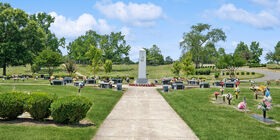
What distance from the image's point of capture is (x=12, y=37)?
164ft

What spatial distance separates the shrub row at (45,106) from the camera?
8.73m

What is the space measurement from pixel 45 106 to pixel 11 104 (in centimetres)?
132

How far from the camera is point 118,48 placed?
87.3 m

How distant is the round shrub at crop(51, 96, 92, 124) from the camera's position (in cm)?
866

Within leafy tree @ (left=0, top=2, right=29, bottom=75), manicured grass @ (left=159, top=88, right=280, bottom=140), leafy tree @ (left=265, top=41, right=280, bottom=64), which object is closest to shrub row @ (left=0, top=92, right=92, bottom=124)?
manicured grass @ (left=159, top=88, right=280, bottom=140)

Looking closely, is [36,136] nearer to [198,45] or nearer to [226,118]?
[226,118]

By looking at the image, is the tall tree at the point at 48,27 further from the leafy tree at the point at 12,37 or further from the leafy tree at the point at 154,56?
Result: the leafy tree at the point at 154,56

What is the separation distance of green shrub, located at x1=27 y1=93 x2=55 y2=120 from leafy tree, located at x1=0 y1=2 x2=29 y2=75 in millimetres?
44892

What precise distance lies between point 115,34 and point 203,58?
123 feet

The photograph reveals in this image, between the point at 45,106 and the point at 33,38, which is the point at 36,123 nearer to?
the point at 45,106

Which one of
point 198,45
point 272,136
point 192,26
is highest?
point 192,26

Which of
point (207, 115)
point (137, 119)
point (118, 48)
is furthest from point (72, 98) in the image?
point (118, 48)

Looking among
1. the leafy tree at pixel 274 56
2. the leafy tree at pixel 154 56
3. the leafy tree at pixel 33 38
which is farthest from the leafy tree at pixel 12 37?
the leafy tree at pixel 274 56

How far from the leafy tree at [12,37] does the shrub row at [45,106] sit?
146 ft
